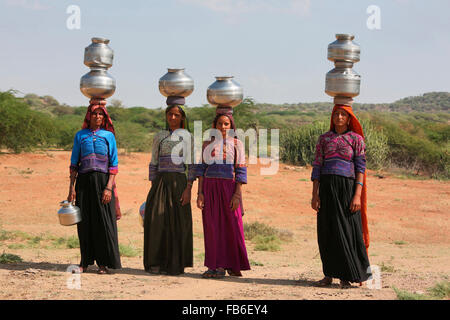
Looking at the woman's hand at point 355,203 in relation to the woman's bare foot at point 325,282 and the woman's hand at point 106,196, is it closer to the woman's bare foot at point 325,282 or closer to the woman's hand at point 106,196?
the woman's bare foot at point 325,282

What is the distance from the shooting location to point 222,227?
20.4ft

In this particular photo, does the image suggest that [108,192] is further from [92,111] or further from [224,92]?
[224,92]

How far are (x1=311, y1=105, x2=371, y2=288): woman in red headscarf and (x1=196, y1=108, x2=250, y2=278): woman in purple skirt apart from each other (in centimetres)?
86

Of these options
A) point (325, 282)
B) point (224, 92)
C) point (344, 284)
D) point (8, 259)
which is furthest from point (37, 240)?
point (344, 284)

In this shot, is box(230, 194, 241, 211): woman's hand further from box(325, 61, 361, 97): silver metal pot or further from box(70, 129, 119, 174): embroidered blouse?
box(325, 61, 361, 97): silver metal pot

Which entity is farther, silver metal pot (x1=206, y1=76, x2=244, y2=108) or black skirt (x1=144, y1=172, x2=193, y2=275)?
black skirt (x1=144, y1=172, x2=193, y2=275)

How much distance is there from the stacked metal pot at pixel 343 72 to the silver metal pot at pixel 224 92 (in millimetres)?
932

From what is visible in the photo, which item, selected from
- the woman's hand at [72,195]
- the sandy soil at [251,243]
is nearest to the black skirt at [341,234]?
the sandy soil at [251,243]

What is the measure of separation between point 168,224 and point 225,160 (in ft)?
3.13

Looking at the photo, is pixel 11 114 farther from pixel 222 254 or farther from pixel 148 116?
pixel 148 116

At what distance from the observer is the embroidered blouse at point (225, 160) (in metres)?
6.13

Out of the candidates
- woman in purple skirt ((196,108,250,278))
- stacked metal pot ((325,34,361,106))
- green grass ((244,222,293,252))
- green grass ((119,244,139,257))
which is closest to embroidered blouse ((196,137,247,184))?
woman in purple skirt ((196,108,250,278))

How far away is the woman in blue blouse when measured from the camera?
627 centimetres
